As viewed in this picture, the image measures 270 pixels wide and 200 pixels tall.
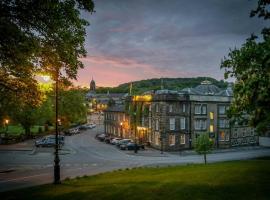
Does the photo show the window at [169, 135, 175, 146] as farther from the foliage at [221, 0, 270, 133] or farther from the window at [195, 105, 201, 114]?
the foliage at [221, 0, 270, 133]

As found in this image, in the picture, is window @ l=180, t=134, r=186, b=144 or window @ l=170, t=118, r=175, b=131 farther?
window @ l=180, t=134, r=186, b=144

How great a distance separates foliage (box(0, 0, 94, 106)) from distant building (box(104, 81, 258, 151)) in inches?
1733

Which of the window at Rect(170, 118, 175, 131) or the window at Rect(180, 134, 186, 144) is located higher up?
the window at Rect(170, 118, 175, 131)

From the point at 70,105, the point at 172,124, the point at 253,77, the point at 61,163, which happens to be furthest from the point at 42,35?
the point at 70,105

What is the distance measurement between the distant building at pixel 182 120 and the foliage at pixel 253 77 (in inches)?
1760

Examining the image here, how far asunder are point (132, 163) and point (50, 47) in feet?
96.4

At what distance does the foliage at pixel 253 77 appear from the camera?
12969mm

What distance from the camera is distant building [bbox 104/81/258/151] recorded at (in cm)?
6053

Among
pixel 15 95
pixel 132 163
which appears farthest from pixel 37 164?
pixel 15 95

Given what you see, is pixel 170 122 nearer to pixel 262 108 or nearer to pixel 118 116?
pixel 118 116

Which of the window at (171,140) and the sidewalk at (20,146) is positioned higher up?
the window at (171,140)

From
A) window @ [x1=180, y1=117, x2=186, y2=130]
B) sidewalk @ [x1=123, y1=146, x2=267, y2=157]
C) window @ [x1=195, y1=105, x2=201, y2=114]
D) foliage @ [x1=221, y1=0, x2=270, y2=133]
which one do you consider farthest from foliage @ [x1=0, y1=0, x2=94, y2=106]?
window @ [x1=195, y1=105, x2=201, y2=114]

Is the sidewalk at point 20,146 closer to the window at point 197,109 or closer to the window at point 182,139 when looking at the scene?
the window at point 182,139

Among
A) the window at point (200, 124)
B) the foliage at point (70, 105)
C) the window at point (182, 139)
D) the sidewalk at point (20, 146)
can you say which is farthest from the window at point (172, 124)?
the foliage at point (70, 105)
